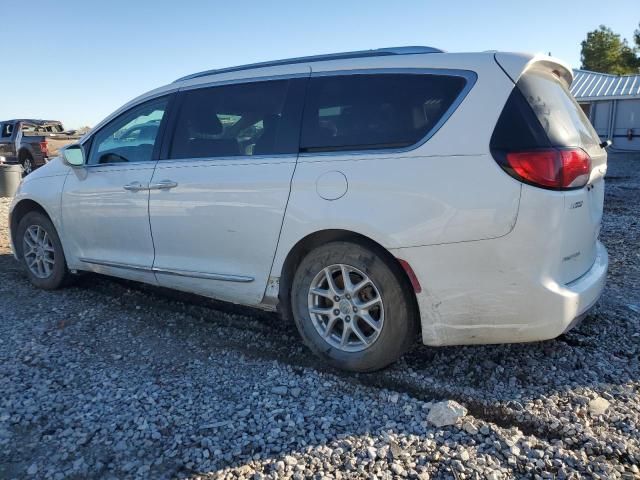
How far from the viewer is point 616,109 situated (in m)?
28.6

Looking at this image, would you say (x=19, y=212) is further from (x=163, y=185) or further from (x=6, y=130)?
(x=6, y=130)

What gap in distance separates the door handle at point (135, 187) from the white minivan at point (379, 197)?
0.07 ft

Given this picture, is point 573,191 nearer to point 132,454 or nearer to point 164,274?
point 132,454

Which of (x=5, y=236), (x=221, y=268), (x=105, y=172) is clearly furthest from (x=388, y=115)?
(x=5, y=236)

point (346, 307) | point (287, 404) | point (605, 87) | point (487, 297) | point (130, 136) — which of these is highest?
point (130, 136)

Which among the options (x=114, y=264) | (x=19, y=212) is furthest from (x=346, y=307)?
(x=19, y=212)

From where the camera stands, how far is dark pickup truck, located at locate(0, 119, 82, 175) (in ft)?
55.8

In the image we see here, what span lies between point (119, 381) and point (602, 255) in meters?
3.20

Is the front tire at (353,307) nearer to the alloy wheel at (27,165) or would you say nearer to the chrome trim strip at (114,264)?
the chrome trim strip at (114,264)

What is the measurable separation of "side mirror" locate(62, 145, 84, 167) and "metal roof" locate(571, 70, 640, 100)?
26.9 m

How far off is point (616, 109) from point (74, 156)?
1182 inches

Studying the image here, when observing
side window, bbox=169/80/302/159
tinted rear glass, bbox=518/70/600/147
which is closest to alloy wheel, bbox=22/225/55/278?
side window, bbox=169/80/302/159

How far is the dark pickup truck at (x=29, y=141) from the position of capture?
670 inches

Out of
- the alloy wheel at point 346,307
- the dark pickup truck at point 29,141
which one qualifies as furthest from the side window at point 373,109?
the dark pickup truck at point 29,141
